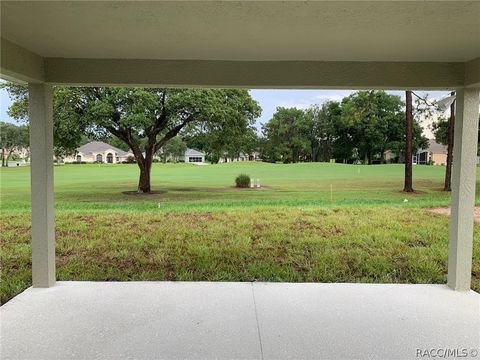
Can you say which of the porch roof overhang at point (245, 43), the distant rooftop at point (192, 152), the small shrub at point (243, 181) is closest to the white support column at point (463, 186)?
the porch roof overhang at point (245, 43)

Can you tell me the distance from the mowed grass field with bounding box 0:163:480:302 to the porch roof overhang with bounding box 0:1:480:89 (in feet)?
8.67

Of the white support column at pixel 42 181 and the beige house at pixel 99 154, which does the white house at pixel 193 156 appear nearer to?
the beige house at pixel 99 154

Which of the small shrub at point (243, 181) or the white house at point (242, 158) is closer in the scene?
the small shrub at point (243, 181)

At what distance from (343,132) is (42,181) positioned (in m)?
13.8

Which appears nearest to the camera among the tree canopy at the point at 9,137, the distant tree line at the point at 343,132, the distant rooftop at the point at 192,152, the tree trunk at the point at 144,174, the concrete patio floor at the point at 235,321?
the concrete patio floor at the point at 235,321

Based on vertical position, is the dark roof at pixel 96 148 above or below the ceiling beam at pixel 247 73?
below

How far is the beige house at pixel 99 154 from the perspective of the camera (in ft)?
46.9

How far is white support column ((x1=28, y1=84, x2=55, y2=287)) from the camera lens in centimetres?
377

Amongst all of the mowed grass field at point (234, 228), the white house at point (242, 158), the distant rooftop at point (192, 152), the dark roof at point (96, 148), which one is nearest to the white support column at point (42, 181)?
the mowed grass field at point (234, 228)

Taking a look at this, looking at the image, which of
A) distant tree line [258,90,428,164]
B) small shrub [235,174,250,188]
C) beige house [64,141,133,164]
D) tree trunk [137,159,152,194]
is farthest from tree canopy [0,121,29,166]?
distant tree line [258,90,428,164]

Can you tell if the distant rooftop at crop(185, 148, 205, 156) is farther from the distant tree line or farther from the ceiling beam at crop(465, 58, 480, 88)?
the ceiling beam at crop(465, 58, 480, 88)

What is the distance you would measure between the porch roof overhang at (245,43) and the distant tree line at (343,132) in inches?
410

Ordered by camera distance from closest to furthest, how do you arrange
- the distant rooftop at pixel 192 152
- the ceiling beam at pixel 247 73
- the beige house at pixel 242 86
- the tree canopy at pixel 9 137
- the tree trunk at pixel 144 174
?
the beige house at pixel 242 86
the ceiling beam at pixel 247 73
the tree canopy at pixel 9 137
the tree trunk at pixel 144 174
the distant rooftop at pixel 192 152

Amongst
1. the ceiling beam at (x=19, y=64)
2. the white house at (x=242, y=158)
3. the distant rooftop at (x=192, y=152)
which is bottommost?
the white house at (x=242, y=158)
